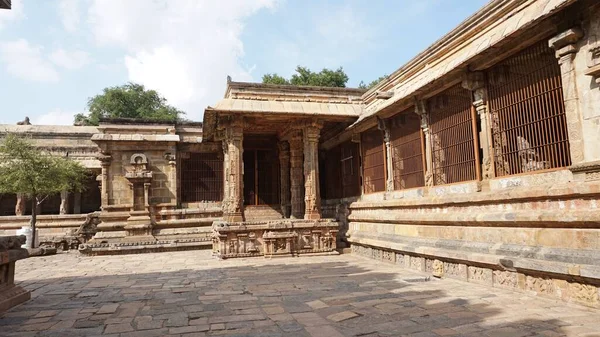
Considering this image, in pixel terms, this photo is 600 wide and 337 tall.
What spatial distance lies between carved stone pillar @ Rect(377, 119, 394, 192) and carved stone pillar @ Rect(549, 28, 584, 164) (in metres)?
5.08

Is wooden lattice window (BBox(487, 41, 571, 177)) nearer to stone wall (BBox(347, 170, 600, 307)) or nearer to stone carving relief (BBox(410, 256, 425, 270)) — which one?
stone wall (BBox(347, 170, 600, 307))

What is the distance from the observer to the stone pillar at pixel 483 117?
6.55 m

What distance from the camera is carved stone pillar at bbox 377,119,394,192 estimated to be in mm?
9945

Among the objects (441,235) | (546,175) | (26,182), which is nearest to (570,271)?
(546,175)

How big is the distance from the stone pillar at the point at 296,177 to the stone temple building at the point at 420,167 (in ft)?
0.17

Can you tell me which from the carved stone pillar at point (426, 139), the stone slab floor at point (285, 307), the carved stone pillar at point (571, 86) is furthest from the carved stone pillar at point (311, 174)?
the carved stone pillar at point (571, 86)

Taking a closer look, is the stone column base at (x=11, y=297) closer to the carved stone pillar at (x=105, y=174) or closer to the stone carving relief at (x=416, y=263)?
the stone carving relief at (x=416, y=263)

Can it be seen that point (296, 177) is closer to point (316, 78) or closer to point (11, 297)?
point (11, 297)

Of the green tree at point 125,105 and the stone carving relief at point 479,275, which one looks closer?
the stone carving relief at point 479,275

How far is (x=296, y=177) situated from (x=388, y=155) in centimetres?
415

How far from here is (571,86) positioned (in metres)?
4.94

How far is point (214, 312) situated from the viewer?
5000 mm

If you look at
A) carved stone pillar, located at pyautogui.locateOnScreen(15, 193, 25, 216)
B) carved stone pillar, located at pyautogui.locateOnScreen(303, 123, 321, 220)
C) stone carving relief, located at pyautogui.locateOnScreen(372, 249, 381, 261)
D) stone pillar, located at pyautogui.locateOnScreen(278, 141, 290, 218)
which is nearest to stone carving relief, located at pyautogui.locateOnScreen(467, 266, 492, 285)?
stone carving relief, located at pyautogui.locateOnScreen(372, 249, 381, 261)

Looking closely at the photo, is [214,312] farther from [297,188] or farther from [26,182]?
[26,182]
